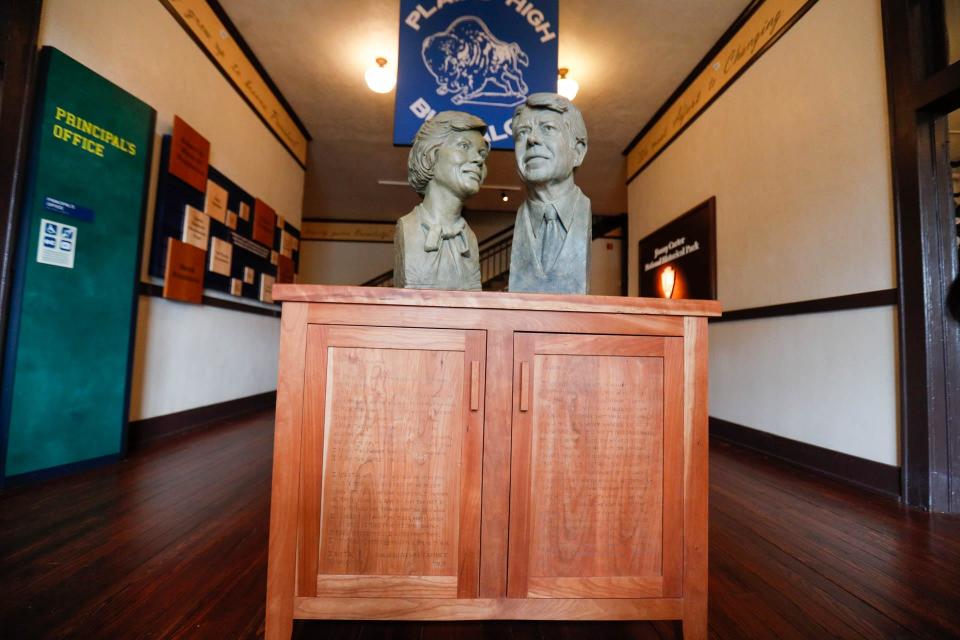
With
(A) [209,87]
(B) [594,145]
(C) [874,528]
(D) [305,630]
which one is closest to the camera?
(D) [305,630]

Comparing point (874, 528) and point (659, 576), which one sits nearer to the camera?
point (659, 576)

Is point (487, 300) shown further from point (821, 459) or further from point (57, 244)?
point (821, 459)

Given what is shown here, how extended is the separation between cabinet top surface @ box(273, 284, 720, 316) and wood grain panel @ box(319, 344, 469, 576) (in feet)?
0.39

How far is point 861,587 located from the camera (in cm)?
136

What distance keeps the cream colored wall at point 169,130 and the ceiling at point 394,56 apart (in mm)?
625

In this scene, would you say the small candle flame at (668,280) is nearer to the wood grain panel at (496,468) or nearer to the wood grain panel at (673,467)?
the wood grain panel at (673,467)

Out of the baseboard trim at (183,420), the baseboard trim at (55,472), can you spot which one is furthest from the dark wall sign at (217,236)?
the baseboard trim at (55,472)

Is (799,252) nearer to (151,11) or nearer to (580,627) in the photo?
(580,627)

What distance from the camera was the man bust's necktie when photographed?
1299 millimetres

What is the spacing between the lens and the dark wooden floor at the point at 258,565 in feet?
3.74

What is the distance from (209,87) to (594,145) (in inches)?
165

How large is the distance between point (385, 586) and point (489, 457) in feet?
1.21

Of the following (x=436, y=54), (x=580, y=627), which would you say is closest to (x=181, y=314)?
(x=436, y=54)

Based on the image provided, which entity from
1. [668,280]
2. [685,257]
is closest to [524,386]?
[685,257]
